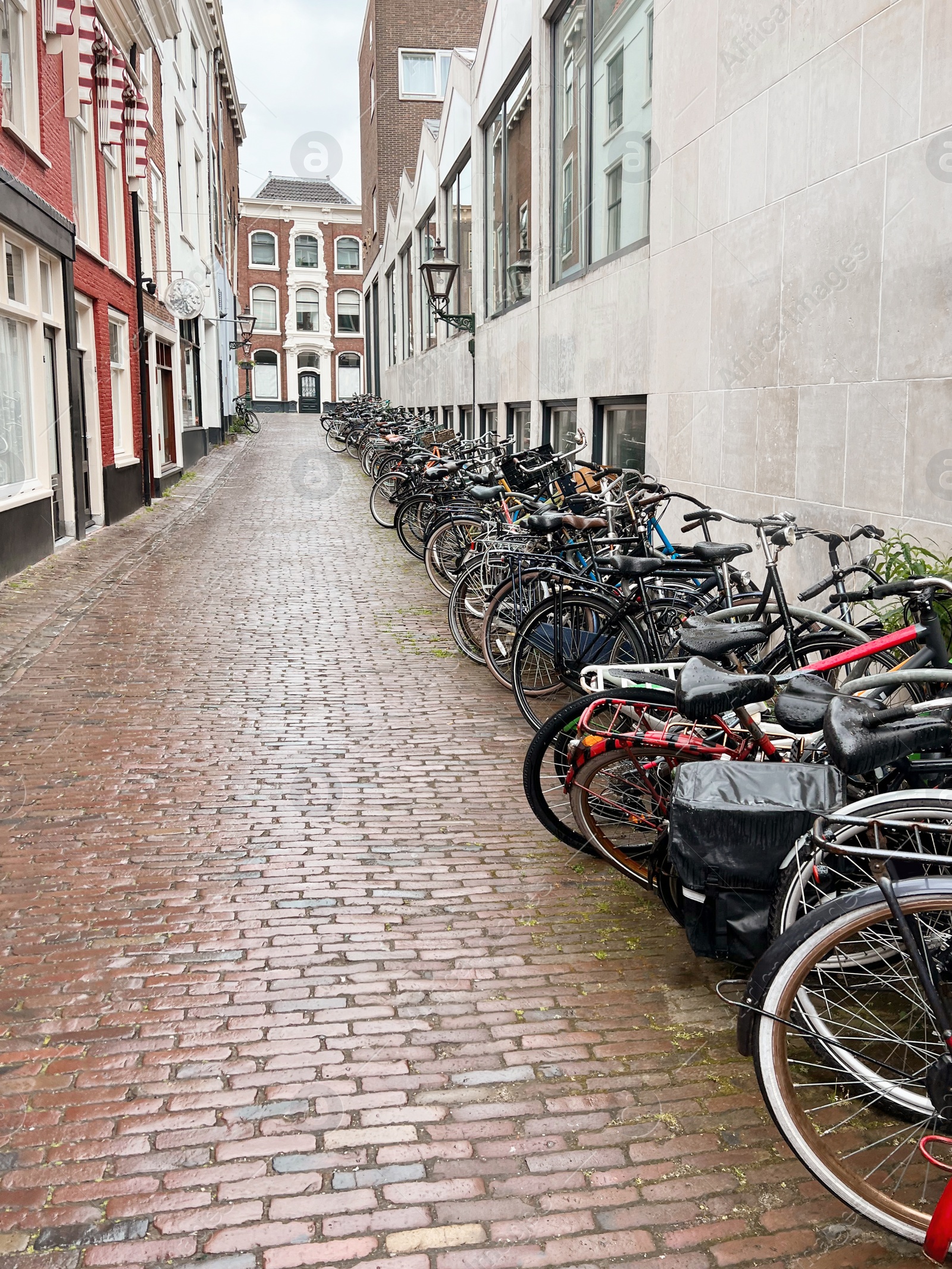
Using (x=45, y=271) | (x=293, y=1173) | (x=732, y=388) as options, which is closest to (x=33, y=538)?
(x=45, y=271)

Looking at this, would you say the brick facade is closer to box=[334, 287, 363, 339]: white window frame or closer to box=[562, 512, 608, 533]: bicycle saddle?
box=[334, 287, 363, 339]: white window frame

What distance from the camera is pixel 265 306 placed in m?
58.7

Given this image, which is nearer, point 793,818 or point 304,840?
point 793,818

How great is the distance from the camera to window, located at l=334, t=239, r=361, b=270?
194 ft

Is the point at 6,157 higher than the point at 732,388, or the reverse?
the point at 6,157

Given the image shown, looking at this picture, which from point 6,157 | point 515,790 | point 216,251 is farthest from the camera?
point 216,251

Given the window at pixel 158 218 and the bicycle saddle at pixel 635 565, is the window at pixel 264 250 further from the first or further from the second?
the bicycle saddle at pixel 635 565

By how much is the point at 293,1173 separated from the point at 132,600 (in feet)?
26.4

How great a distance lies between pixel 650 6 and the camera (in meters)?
9.62

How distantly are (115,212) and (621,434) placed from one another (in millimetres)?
10340

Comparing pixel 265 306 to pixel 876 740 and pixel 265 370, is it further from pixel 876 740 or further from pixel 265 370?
pixel 876 740

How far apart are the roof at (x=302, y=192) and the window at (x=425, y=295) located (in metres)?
35.6

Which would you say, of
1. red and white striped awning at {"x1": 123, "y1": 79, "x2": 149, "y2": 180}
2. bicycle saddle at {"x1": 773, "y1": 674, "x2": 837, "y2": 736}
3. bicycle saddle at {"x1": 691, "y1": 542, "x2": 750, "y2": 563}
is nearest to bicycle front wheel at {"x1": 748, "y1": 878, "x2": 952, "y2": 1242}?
bicycle saddle at {"x1": 773, "y1": 674, "x2": 837, "y2": 736}

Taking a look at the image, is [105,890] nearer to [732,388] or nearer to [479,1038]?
[479,1038]
